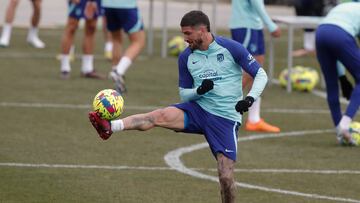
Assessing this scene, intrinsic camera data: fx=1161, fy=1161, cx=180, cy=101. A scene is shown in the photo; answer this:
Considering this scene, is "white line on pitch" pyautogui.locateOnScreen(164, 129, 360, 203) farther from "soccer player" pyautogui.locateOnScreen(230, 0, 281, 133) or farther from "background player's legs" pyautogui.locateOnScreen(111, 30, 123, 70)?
"background player's legs" pyautogui.locateOnScreen(111, 30, 123, 70)

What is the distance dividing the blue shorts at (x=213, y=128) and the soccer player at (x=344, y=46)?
12.7ft

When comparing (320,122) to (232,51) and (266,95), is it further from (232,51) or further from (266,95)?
(232,51)

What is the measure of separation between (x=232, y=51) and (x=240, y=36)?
17.2 feet

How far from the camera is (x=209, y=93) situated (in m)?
9.40

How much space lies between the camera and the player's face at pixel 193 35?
920cm

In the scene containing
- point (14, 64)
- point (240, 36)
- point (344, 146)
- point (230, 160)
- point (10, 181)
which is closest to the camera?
point (230, 160)

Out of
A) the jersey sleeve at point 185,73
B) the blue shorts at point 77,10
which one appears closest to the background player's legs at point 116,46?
the blue shorts at point 77,10

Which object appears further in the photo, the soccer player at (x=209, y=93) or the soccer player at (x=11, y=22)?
the soccer player at (x=11, y=22)

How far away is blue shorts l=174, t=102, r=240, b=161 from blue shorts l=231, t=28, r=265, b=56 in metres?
5.13

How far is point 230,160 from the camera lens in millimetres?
9258

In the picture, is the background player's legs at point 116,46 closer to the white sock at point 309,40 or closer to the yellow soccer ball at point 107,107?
the white sock at point 309,40

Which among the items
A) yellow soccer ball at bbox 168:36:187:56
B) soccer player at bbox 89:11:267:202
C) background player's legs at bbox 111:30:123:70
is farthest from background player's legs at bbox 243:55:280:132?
yellow soccer ball at bbox 168:36:187:56

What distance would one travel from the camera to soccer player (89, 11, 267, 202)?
30.3 ft

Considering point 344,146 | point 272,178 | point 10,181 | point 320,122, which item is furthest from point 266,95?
point 10,181
